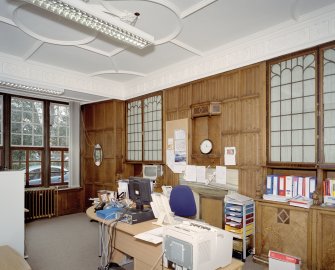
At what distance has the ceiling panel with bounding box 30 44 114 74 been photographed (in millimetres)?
4109

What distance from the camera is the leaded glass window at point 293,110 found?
3250 millimetres

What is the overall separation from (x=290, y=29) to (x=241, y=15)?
0.75 m

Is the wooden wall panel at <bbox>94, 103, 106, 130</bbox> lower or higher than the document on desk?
higher

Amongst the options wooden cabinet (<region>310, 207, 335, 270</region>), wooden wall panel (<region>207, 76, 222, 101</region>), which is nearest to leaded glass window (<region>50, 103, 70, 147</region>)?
wooden wall panel (<region>207, 76, 222, 101</region>)

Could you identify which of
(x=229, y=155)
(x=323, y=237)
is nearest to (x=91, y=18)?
(x=229, y=155)

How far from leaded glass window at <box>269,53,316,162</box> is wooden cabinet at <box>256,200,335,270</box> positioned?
675 millimetres

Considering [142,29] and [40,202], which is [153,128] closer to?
[142,29]

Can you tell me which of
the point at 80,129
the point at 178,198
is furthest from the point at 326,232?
the point at 80,129

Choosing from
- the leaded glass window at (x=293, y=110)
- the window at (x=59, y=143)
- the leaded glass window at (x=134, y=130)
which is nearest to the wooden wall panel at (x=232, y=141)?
the leaded glass window at (x=293, y=110)

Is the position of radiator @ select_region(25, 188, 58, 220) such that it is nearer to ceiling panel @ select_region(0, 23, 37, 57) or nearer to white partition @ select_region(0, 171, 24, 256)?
white partition @ select_region(0, 171, 24, 256)

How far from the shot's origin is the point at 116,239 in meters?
3.18

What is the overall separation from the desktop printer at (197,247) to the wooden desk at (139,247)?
0.77 feet

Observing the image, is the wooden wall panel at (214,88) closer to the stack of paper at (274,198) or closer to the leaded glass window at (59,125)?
the stack of paper at (274,198)

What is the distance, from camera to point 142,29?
3.51m
